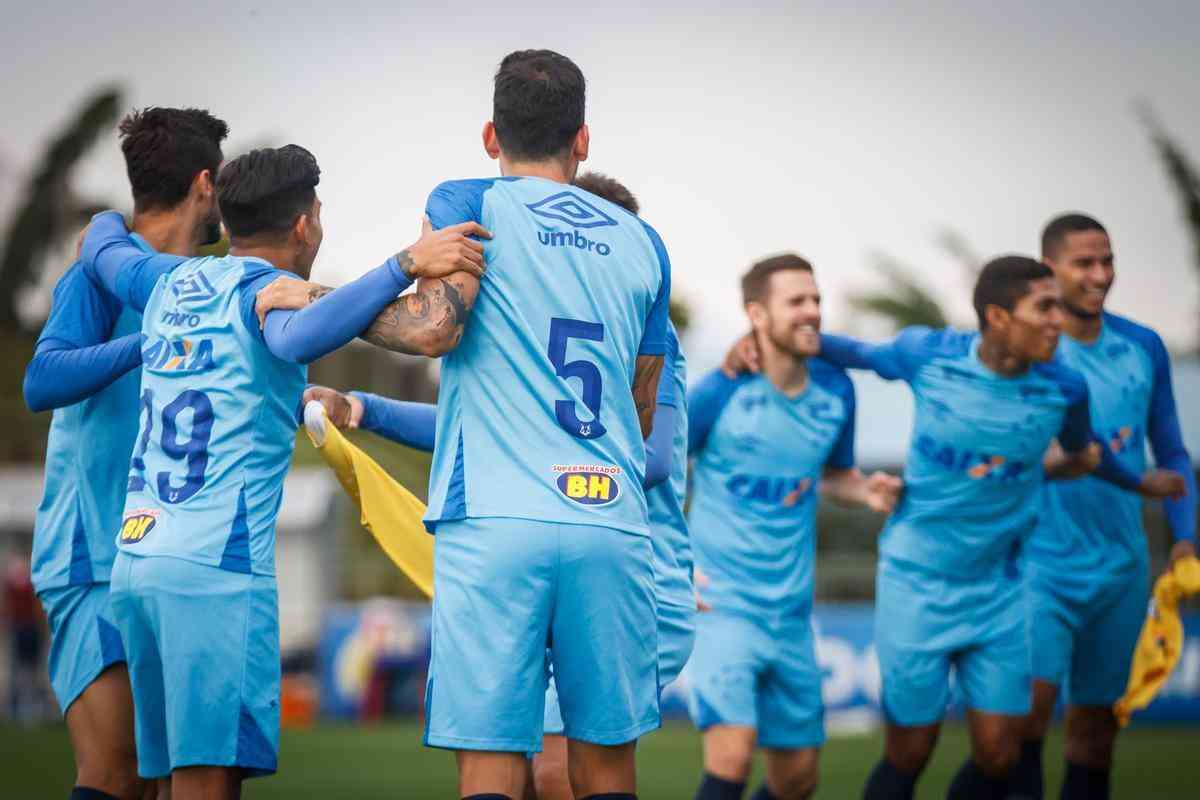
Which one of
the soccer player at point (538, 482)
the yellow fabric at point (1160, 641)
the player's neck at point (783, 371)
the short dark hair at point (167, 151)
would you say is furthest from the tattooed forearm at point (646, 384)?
the yellow fabric at point (1160, 641)

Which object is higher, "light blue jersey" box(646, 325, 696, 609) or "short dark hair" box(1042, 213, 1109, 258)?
"short dark hair" box(1042, 213, 1109, 258)

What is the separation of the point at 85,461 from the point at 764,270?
136 inches

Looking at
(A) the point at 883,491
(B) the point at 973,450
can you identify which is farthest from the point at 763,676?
(B) the point at 973,450

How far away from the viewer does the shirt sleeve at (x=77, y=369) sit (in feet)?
Answer: 15.6

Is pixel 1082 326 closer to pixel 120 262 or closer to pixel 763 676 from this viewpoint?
pixel 763 676

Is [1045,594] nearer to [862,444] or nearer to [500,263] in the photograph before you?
[500,263]

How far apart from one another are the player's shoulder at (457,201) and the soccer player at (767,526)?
3201 millimetres

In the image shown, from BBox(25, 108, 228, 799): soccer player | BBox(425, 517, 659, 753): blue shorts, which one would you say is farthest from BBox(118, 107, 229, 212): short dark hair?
BBox(425, 517, 659, 753): blue shorts

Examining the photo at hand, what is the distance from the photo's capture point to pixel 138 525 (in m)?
4.38

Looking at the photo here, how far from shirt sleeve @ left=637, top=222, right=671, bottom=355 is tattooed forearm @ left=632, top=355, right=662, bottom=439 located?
0.09 ft

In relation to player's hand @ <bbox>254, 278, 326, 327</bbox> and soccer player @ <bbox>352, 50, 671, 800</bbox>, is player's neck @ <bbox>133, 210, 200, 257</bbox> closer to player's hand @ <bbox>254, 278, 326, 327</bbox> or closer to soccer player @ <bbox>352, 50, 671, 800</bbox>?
player's hand @ <bbox>254, 278, 326, 327</bbox>

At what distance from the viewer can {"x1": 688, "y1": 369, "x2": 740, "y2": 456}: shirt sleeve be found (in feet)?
23.5

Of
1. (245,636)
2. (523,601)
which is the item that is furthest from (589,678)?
(245,636)

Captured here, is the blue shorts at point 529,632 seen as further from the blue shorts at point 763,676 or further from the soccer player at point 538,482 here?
the blue shorts at point 763,676
